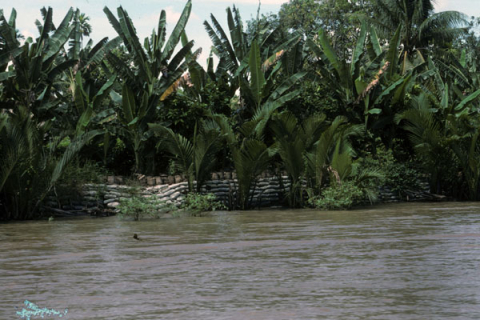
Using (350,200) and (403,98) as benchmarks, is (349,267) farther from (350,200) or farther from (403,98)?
(403,98)

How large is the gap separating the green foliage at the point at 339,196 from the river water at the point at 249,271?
3.52 meters

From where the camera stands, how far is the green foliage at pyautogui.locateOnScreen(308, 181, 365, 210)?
1490cm

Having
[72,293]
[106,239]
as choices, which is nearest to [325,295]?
[72,293]

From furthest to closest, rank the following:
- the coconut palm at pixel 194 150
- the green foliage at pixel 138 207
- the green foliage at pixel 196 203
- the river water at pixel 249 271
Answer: the coconut palm at pixel 194 150
the green foliage at pixel 196 203
the green foliage at pixel 138 207
the river water at pixel 249 271

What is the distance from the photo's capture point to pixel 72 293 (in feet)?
17.2

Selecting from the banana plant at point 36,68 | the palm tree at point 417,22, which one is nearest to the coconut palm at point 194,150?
the banana plant at point 36,68

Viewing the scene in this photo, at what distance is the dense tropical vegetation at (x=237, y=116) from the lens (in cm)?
1541

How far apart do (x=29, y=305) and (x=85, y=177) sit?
33.6 feet

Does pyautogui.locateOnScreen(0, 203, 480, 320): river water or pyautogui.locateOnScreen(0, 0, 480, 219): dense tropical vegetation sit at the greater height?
pyautogui.locateOnScreen(0, 0, 480, 219): dense tropical vegetation

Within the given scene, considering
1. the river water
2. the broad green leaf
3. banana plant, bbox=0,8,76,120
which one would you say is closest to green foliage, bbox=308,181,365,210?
the broad green leaf

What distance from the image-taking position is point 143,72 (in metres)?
17.0

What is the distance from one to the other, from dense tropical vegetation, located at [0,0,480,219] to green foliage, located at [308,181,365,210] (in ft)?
0.13

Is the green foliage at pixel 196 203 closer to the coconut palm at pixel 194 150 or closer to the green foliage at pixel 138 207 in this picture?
the green foliage at pixel 138 207

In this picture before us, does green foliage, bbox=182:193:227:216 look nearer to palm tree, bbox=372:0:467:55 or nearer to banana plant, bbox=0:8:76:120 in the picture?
banana plant, bbox=0:8:76:120
